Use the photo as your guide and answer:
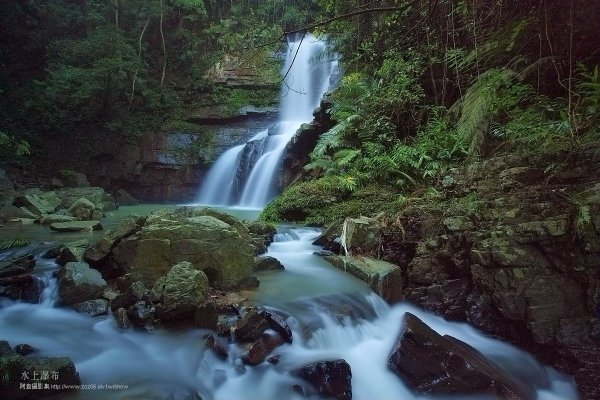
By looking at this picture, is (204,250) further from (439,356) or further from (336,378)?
(439,356)

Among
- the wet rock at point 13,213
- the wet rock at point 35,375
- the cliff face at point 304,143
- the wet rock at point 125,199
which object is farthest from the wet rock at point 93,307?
the wet rock at point 125,199

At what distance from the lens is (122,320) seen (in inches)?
144

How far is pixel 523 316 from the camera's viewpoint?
11.9 feet

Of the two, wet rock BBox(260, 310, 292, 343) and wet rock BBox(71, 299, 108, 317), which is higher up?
wet rock BBox(260, 310, 292, 343)

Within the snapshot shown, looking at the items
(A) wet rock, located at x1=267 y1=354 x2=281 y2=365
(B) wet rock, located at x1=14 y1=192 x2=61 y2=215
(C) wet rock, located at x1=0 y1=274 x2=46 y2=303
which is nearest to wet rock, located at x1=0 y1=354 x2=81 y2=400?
(A) wet rock, located at x1=267 y1=354 x2=281 y2=365

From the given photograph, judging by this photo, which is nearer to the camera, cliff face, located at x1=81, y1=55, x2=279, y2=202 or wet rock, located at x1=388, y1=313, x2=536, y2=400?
wet rock, located at x1=388, y1=313, x2=536, y2=400

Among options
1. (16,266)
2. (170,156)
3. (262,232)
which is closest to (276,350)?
(262,232)

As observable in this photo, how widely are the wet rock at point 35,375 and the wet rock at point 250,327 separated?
1.34 metres

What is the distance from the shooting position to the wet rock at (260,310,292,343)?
351 centimetres

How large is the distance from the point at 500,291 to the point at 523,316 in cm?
30

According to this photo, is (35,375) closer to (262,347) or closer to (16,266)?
(262,347)

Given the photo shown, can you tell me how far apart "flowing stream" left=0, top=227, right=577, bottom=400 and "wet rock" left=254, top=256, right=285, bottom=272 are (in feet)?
1.91

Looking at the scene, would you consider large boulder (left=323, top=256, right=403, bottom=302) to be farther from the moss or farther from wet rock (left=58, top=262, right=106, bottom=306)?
wet rock (left=58, top=262, right=106, bottom=306)

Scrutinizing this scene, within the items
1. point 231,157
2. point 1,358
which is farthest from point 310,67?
point 1,358
